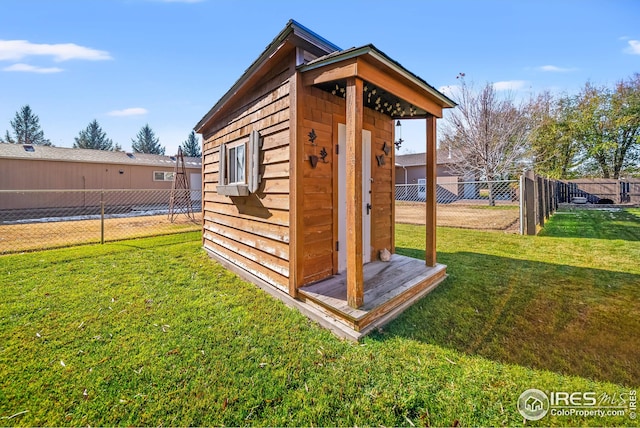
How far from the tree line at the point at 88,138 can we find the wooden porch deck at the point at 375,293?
3282 centimetres

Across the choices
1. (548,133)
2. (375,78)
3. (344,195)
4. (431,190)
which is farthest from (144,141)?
(548,133)

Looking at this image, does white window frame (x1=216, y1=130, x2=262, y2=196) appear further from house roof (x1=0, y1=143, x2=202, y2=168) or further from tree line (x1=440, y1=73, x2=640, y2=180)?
tree line (x1=440, y1=73, x2=640, y2=180)

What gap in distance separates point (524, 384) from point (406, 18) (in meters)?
6.83

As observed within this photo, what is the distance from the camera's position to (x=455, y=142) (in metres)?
15.3

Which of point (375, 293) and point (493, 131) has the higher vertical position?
point (493, 131)

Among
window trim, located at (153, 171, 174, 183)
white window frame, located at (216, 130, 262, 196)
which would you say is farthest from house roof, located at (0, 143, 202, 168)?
white window frame, located at (216, 130, 262, 196)

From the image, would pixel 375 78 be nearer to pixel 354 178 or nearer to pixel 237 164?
pixel 354 178

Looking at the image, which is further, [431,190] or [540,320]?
[431,190]

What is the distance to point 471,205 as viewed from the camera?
44.2 ft

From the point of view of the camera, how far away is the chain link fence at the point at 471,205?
8094 millimetres

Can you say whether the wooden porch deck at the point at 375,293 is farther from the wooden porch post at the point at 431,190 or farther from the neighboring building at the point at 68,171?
the neighboring building at the point at 68,171

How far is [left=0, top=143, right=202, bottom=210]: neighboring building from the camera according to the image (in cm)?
1155

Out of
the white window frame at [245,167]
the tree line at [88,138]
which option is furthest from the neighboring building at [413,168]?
the tree line at [88,138]

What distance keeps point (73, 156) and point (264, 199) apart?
1523cm
